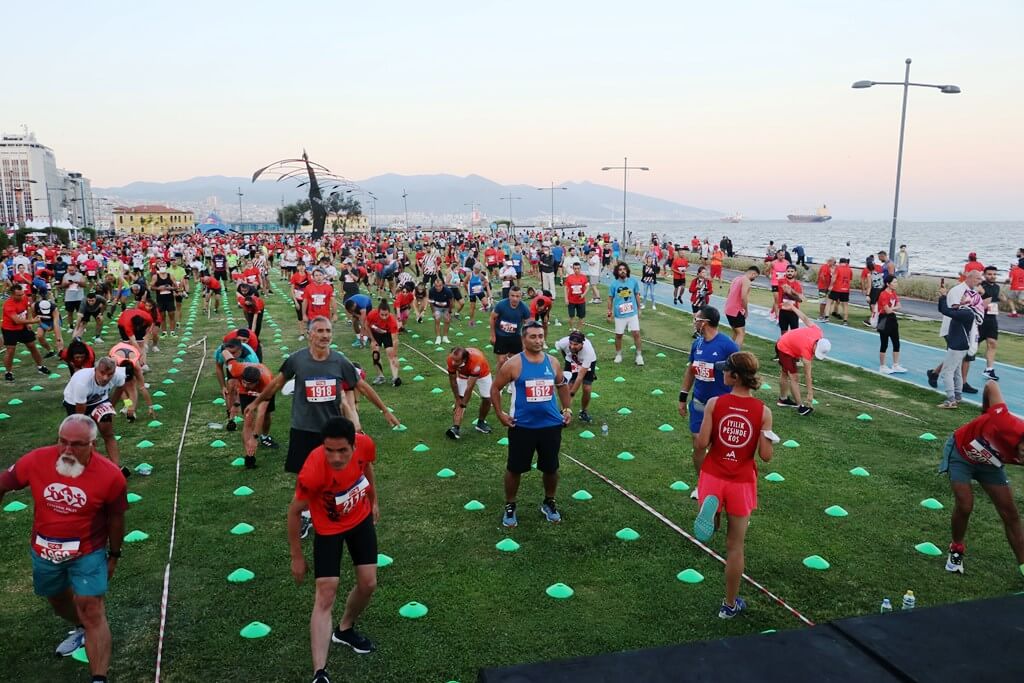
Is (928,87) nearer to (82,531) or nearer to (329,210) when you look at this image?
(82,531)

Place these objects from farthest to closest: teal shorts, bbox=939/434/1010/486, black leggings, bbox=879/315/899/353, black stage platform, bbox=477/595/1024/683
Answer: black leggings, bbox=879/315/899/353 → teal shorts, bbox=939/434/1010/486 → black stage platform, bbox=477/595/1024/683

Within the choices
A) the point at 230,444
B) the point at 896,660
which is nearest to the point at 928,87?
the point at 230,444

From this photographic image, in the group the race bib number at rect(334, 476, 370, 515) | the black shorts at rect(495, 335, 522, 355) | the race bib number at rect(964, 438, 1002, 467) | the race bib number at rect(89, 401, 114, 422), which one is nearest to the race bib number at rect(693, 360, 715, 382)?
the race bib number at rect(964, 438, 1002, 467)

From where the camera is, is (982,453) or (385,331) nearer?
(982,453)

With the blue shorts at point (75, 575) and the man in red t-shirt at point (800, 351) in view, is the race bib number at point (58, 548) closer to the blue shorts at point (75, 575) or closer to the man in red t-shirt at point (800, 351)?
the blue shorts at point (75, 575)

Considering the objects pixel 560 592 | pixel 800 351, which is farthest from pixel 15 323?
pixel 800 351

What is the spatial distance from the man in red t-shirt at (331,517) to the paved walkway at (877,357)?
8954mm

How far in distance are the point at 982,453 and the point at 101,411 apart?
7.05 metres

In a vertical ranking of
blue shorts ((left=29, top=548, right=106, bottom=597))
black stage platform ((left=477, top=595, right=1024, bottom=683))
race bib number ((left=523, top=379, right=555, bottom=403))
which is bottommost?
blue shorts ((left=29, top=548, right=106, bottom=597))

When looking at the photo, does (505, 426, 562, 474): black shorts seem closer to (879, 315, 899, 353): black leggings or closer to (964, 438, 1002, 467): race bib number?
(964, 438, 1002, 467): race bib number

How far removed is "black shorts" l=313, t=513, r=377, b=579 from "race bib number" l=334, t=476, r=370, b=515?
0.13 meters

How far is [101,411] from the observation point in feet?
21.1

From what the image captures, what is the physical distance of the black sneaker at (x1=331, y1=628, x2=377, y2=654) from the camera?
13.5 ft

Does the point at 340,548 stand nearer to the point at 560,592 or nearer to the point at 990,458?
the point at 560,592
